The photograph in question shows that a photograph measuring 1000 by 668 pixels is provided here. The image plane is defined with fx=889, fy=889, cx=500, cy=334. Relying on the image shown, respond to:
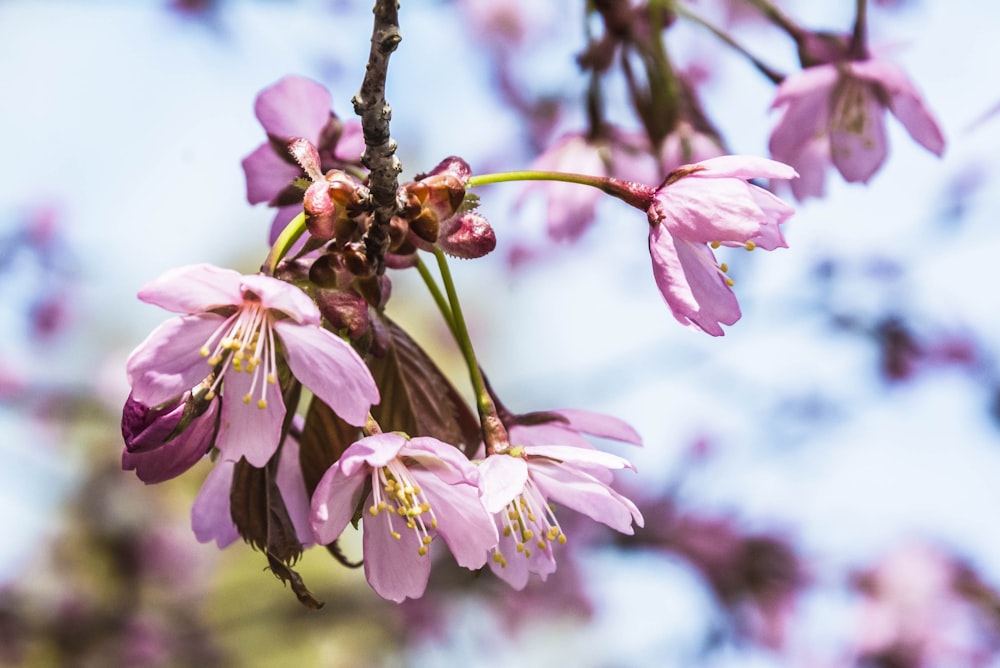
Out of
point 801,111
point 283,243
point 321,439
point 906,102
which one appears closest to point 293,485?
point 321,439

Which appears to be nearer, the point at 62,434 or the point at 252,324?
the point at 252,324

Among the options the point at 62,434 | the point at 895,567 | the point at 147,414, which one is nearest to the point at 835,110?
the point at 147,414

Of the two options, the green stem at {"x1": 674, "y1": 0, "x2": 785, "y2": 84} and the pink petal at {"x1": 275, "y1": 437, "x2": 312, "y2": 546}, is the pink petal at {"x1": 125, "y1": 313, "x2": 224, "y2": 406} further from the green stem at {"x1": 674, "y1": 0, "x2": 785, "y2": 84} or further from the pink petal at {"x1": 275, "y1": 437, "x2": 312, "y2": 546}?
the green stem at {"x1": 674, "y1": 0, "x2": 785, "y2": 84}

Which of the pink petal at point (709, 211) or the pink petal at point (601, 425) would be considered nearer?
the pink petal at point (709, 211)

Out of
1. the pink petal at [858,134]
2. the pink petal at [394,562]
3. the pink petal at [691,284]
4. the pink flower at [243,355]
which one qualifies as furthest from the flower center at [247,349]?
the pink petal at [858,134]

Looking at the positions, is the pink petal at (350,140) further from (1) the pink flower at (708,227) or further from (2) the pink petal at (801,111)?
(2) the pink petal at (801,111)

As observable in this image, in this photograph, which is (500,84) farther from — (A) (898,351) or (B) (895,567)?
(B) (895,567)

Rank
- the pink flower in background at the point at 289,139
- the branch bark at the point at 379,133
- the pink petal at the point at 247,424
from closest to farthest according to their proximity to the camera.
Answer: the branch bark at the point at 379,133
the pink petal at the point at 247,424
the pink flower in background at the point at 289,139

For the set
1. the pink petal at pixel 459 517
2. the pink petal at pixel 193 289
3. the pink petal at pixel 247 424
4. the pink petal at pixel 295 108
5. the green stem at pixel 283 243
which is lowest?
the pink petal at pixel 459 517
